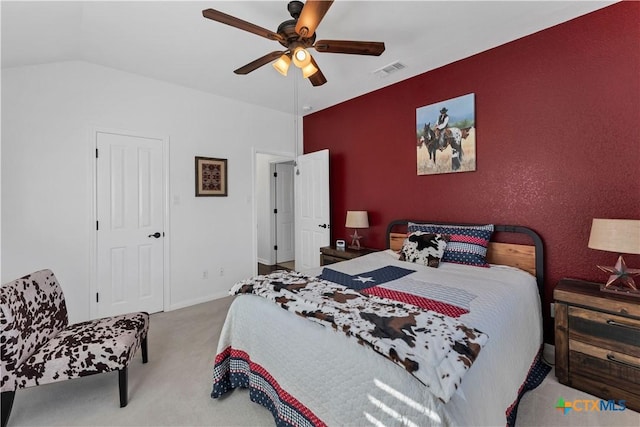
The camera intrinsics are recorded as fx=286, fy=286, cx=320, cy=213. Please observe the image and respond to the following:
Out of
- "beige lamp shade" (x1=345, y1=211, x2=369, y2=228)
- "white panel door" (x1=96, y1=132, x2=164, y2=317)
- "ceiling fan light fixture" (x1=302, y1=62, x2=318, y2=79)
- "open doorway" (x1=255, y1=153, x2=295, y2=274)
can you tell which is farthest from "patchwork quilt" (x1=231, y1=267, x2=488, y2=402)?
"open doorway" (x1=255, y1=153, x2=295, y2=274)

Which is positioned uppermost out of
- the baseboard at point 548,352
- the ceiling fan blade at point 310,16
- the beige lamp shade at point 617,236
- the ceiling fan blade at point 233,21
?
the ceiling fan blade at point 233,21

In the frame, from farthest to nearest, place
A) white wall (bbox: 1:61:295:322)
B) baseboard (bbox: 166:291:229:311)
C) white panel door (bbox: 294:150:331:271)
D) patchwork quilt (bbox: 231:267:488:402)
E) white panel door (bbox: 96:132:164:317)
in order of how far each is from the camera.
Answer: white panel door (bbox: 294:150:331:271)
baseboard (bbox: 166:291:229:311)
white panel door (bbox: 96:132:164:317)
white wall (bbox: 1:61:295:322)
patchwork quilt (bbox: 231:267:488:402)

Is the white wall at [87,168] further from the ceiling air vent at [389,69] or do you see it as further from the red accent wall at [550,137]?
the red accent wall at [550,137]

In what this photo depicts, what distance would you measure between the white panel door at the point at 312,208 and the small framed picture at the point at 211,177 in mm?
1168

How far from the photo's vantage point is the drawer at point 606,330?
5.81ft

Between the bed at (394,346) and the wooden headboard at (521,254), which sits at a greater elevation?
the wooden headboard at (521,254)

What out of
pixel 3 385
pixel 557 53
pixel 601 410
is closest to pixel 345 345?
pixel 601 410

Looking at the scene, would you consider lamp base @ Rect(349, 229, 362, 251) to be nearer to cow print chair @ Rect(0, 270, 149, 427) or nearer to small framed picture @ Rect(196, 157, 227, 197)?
small framed picture @ Rect(196, 157, 227, 197)

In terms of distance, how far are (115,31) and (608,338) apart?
4.32m

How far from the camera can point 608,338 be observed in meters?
1.85

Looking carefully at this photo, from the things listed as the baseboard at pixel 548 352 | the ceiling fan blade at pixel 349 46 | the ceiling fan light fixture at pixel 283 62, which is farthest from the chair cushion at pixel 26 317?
the baseboard at pixel 548 352

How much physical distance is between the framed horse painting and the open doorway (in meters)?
3.18

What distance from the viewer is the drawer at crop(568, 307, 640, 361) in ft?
5.81

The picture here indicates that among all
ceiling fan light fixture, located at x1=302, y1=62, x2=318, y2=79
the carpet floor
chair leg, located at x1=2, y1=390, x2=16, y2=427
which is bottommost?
the carpet floor
